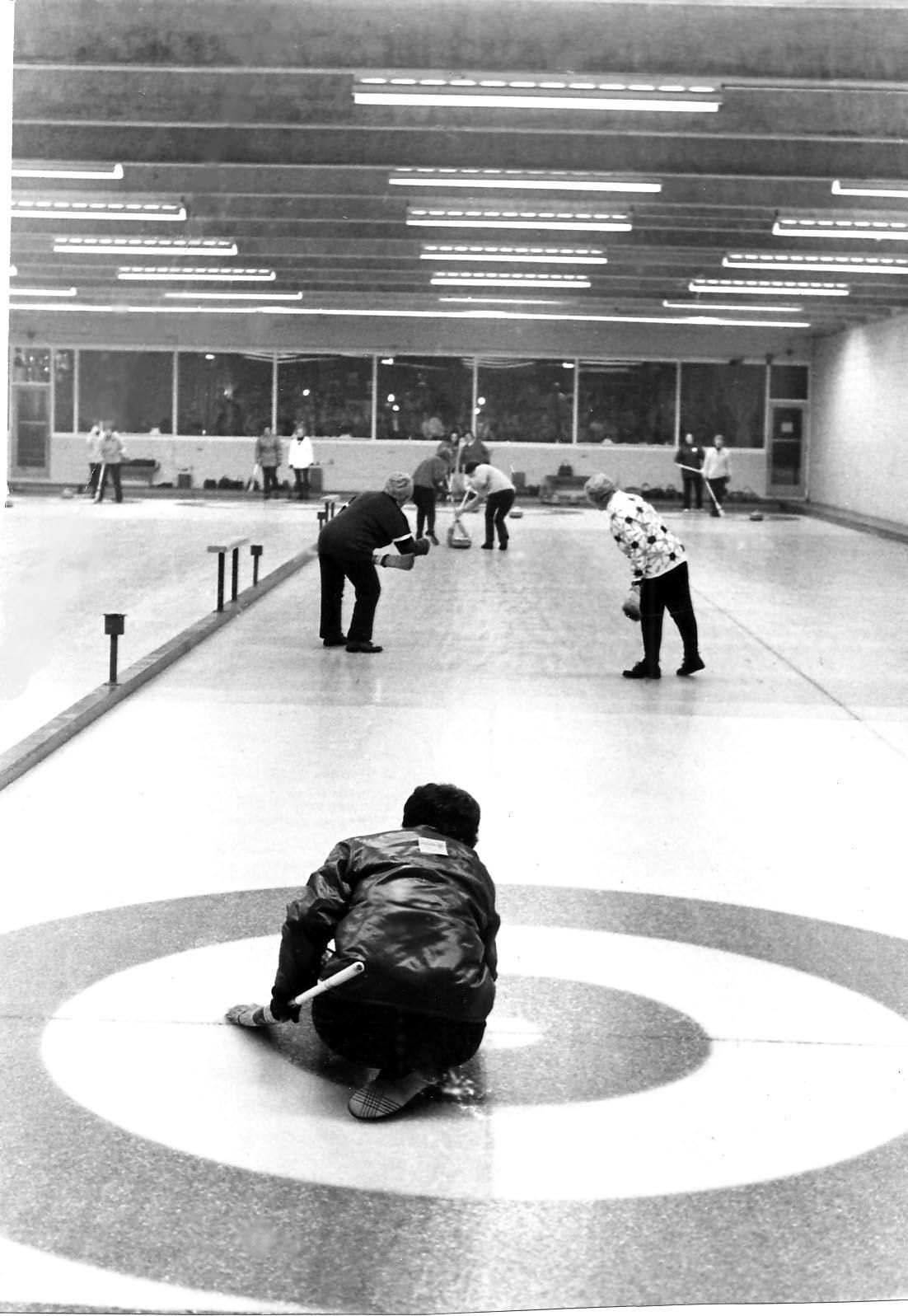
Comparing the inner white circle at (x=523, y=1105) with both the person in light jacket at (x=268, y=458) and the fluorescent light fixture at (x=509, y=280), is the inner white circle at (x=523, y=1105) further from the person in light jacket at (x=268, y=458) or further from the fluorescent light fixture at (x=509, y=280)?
the person in light jacket at (x=268, y=458)

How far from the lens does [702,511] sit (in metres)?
40.2

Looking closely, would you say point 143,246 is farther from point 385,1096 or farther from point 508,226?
point 385,1096

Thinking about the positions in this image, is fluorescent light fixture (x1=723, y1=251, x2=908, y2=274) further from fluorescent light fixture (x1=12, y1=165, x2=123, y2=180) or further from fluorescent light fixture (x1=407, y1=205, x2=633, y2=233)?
fluorescent light fixture (x1=12, y1=165, x2=123, y2=180)

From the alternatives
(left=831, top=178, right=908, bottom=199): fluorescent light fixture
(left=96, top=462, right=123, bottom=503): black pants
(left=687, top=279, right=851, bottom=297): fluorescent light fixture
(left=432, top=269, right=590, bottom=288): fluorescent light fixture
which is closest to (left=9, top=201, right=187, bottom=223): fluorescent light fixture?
(left=831, top=178, right=908, bottom=199): fluorescent light fixture

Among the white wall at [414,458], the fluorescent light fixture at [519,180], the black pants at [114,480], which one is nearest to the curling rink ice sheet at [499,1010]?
the fluorescent light fixture at [519,180]

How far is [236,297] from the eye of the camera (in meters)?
36.7

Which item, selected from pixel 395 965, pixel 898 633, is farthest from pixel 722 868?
pixel 898 633

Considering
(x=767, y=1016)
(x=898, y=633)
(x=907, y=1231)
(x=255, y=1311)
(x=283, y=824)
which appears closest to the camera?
(x=255, y=1311)

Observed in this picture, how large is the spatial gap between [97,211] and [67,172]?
12.5 feet

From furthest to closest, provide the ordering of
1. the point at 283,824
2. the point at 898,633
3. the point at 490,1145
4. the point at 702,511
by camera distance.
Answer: the point at 702,511 < the point at 898,633 < the point at 283,824 < the point at 490,1145

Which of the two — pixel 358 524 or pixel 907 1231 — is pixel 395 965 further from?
A: pixel 358 524

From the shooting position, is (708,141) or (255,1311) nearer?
(255,1311)

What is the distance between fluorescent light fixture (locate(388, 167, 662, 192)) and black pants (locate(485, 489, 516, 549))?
5847 mm

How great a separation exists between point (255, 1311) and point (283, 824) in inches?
178
